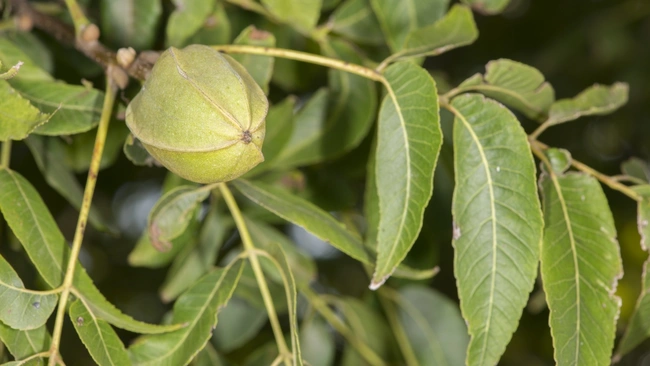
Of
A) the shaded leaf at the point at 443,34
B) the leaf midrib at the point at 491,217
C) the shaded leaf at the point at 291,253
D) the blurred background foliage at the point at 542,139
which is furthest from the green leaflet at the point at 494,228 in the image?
the blurred background foliage at the point at 542,139

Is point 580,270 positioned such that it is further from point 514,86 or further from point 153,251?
point 153,251

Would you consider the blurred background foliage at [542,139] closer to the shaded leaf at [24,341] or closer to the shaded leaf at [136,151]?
the shaded leaf at [136,151]

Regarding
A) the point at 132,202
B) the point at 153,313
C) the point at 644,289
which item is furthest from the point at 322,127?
the point at 153,313

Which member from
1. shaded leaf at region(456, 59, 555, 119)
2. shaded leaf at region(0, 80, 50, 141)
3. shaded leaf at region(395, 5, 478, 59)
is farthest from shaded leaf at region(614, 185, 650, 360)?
shaded leaf at region(0, 80, 50, 141)

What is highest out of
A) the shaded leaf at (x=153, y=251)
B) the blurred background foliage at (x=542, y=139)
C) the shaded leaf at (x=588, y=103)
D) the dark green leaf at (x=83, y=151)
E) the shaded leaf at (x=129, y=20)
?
the shaded leaf at (x=588, y=103)

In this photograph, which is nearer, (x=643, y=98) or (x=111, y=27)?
(x=111, y=27)

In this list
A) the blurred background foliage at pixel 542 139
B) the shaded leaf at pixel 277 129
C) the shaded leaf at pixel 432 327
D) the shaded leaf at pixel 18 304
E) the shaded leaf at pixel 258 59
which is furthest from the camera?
the blurred background foliage at pixel 542 139

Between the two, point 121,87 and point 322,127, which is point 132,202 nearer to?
point 322,127
